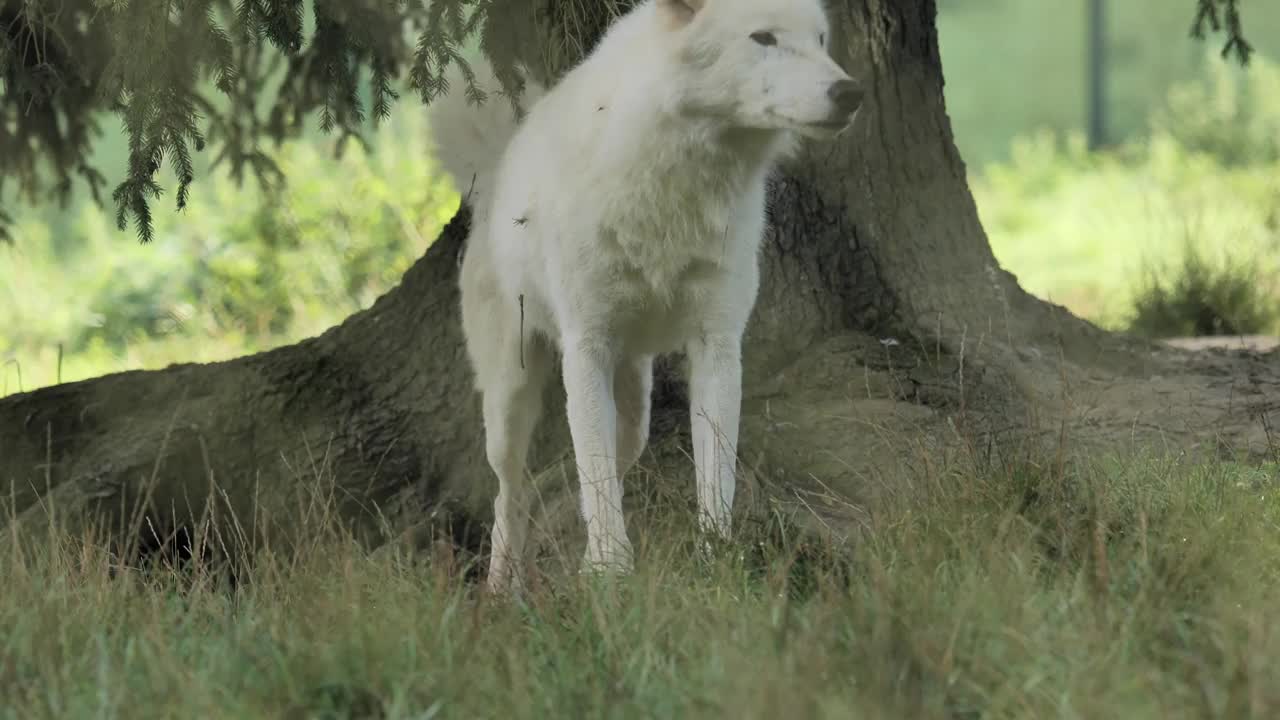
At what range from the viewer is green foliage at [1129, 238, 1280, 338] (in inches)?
322

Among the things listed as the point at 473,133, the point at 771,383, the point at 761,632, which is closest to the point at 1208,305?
the point at 771,383

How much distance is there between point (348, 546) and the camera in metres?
3.06

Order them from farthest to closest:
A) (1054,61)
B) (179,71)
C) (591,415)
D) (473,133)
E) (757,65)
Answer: (1054,61) < (473,133) < (591,415) < (179,71) < (757,65)

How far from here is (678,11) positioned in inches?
140

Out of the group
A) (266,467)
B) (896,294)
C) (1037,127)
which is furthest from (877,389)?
(1037,127)

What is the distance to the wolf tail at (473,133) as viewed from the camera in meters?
4.77

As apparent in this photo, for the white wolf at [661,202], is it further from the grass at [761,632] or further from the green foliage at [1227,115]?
the green foliage at [1227,115]

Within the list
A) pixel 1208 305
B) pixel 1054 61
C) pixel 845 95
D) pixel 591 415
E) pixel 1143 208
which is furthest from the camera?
pixel 1054 61

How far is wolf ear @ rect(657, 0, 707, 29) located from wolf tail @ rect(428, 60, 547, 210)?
48.1 inches

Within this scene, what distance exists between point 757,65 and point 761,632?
1.47 meters

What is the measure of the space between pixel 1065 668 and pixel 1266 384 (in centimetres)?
345

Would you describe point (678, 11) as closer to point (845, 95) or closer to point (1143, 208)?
point (845, 95)

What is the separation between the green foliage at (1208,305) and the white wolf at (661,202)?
5.01 metres

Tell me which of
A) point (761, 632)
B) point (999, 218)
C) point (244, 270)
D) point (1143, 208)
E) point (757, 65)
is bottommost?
point (761, 632)
